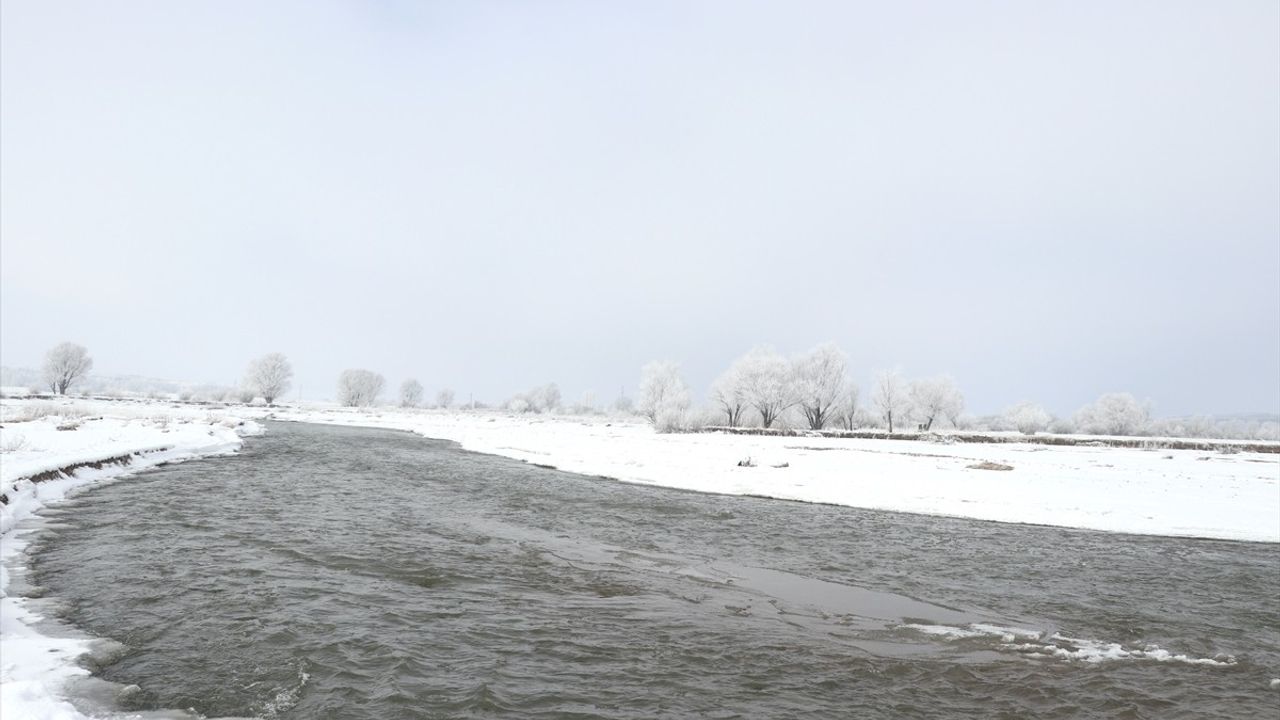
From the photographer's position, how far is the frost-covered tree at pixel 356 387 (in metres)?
170

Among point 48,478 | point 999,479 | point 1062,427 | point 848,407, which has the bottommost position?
point 48,478

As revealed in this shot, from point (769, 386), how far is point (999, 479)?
186 ft

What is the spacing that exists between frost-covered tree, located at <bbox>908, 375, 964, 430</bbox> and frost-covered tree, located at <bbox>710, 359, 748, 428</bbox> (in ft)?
96.6

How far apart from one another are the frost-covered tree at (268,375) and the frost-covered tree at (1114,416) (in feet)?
518

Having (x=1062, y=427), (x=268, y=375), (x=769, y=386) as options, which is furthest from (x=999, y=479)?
(x=268, y=375)

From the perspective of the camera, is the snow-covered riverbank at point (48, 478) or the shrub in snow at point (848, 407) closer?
the snow-covered riverbank at point (48, 478)

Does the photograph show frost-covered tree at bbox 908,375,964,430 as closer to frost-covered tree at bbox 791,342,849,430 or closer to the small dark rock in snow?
frost-covered tree at bbox 791,342,849,430

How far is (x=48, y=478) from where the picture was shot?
18078 millimetres

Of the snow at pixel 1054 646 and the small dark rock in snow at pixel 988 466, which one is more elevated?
the small dark rock in snow at pixel 988 466

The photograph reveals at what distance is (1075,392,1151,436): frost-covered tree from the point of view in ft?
311

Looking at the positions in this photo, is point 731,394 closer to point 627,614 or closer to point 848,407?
point 848,407

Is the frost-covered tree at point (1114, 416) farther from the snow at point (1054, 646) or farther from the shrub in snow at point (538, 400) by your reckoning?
the shrub in snow at point (538, 400)

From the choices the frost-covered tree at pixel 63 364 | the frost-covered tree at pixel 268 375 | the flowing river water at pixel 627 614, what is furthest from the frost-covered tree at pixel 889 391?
the frost-covered tree at pixel 63 364

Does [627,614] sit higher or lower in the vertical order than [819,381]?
lower
